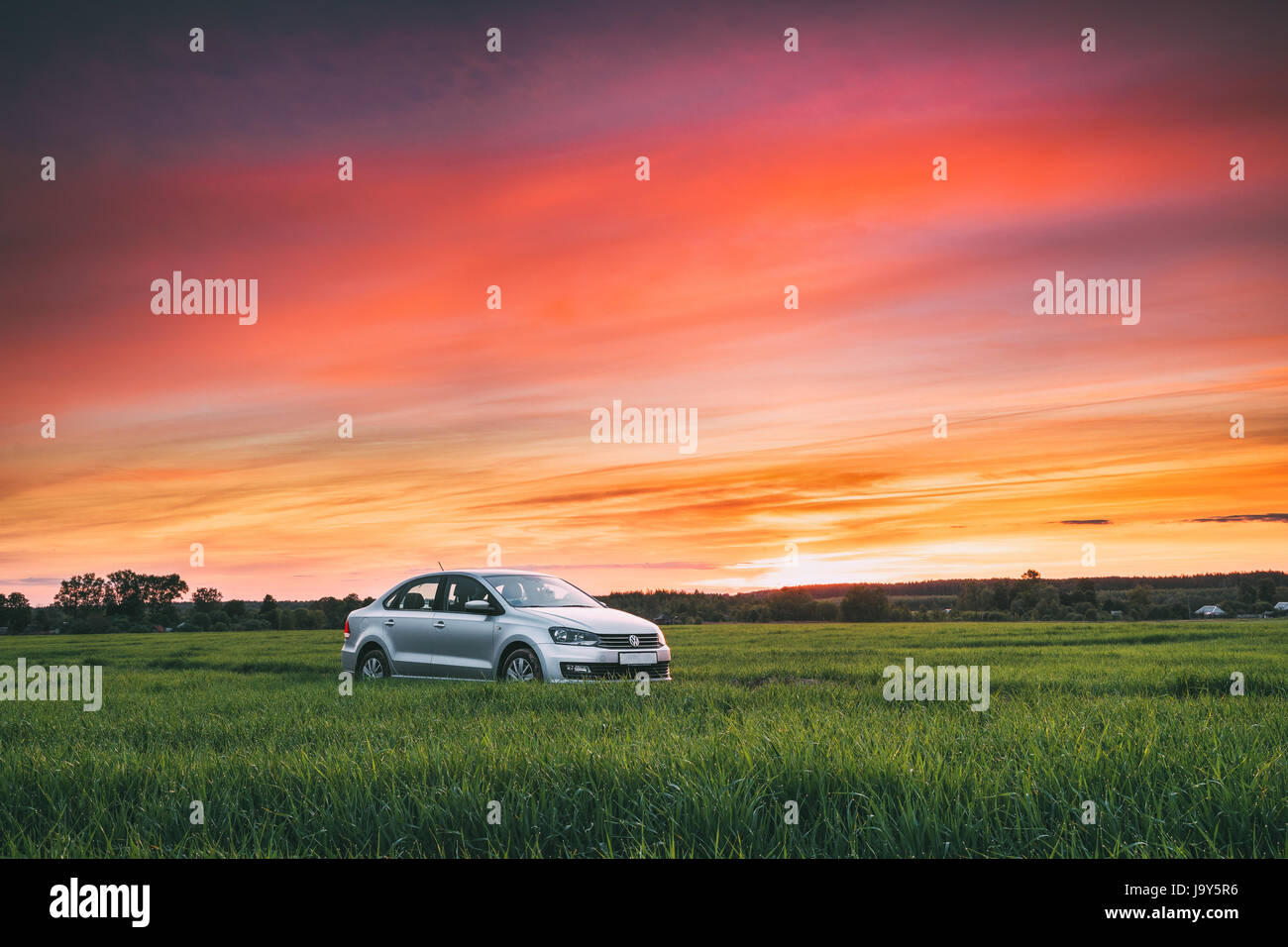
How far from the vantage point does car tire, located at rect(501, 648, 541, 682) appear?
12.5 m

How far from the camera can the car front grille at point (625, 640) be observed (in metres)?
12.6

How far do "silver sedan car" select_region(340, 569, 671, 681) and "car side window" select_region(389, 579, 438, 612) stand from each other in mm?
17

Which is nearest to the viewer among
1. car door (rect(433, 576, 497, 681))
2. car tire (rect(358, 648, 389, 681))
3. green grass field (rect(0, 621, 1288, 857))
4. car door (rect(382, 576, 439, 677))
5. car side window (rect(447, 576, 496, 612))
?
green grass field (rect(0, 621, 1288, 857))

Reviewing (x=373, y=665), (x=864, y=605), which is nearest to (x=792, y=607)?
(x=864, y=605)

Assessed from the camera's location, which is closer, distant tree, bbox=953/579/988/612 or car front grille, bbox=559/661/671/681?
car front grille, bbox=559/661/671/681

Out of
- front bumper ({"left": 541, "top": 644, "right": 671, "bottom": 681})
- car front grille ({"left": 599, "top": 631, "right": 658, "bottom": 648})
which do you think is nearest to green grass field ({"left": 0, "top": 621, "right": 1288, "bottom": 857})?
front bumper ({"left": 541, "top": 644, "right": 671, "bottom": 681})

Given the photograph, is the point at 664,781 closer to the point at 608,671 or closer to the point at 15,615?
the point at 608,671

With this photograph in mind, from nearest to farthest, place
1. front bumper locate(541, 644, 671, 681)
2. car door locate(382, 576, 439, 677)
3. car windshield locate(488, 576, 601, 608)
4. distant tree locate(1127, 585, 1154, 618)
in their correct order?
front bumper locate(541, 644, 671, 681)
car windshield locate(488, 576, 601, 608)
car door locate(382, 576, 439, 677)
distant tree locate(1127, 585, 1154, 618)

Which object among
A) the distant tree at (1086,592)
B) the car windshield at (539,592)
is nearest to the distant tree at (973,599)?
the distant tree at (1086,592)

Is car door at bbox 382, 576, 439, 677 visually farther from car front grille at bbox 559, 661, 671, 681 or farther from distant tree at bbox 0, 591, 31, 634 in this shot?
distant tree at bbox 0, 591, 31, 634

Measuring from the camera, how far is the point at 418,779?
17.7 feet
